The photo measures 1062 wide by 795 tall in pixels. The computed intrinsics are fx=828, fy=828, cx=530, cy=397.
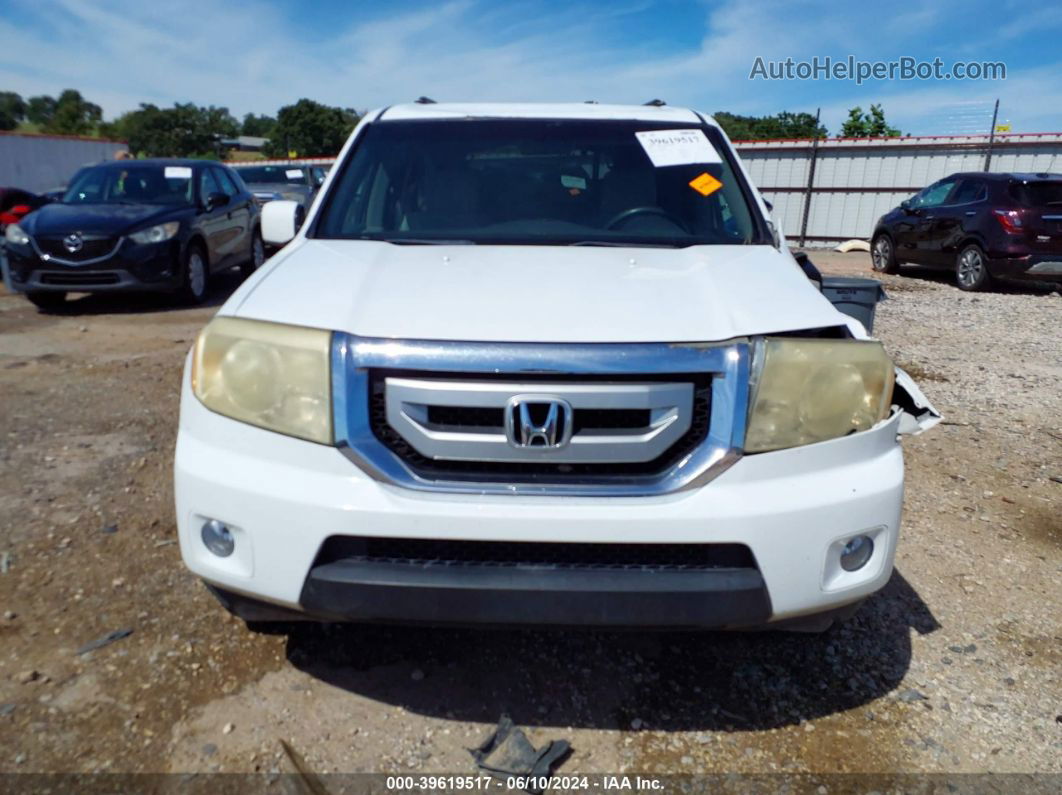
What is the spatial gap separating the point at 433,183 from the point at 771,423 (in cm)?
180

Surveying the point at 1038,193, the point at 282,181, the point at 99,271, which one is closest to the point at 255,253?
the point at 99,271

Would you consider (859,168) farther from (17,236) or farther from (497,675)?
(497,675)

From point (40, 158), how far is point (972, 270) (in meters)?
33.7

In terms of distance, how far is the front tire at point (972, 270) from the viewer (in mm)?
Result: 10930

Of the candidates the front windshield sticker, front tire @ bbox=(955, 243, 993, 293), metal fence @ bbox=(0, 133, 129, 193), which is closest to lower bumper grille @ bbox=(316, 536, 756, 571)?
the front windshield sticker

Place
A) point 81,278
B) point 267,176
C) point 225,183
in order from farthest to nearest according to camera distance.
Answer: point 267,176
point 225,183
point 81,278

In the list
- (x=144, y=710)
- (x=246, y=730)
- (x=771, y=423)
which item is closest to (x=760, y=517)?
(x=771, y=423)

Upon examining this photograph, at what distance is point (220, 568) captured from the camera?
6.80 feet

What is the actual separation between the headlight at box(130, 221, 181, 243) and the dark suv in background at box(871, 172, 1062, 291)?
386 inches

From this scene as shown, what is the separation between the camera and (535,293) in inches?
87.0

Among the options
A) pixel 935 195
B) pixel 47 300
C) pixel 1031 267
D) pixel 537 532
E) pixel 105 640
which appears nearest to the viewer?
pixel 537 532

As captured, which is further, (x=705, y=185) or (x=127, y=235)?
(x=127, y=235)

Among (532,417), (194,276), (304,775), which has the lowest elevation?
(304,775)

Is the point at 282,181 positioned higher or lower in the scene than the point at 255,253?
higher
